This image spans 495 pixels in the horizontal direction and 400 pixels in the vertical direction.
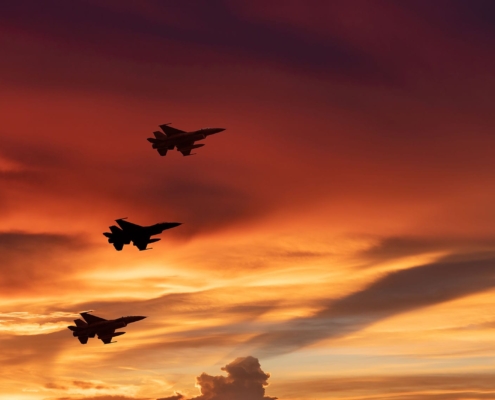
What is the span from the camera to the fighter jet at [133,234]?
615ft

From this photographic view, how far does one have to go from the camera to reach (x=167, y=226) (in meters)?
191

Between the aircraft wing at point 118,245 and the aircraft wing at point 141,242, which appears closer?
the aircraft wing at point 141,242

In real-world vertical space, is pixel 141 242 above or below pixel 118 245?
above

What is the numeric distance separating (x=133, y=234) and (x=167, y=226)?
380 inches

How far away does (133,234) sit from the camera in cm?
18788

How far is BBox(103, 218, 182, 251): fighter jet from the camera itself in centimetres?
18750

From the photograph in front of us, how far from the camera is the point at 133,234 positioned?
188 metres

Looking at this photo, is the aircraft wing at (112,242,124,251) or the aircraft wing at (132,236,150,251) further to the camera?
the aircraft wing at (112,242,124,251)

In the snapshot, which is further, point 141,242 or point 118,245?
point 118,245
